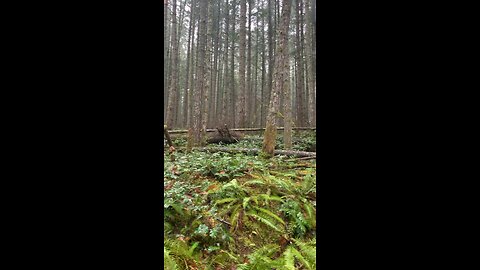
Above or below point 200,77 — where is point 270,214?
below

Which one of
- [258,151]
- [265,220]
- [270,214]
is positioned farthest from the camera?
[258,151]

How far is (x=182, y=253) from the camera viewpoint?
295 centimetres

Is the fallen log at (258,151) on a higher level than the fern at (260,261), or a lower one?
higher

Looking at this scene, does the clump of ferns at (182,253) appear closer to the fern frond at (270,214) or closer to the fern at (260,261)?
the fern at (260,261)

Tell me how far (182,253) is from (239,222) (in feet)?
3.58

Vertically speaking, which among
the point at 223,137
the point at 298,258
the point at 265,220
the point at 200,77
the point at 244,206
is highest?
the point at 200,77

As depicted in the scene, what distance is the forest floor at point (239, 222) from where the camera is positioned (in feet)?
9.98

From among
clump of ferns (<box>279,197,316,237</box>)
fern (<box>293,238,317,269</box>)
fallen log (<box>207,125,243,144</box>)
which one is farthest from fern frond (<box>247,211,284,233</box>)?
fallen log (<box>207,125,243,144</box>)

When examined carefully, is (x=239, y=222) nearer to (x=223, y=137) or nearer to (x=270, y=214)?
(x=270, y=214)

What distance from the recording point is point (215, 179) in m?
5.36

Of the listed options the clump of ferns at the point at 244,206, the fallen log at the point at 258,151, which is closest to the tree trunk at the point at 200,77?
the fallen log at the point at 258,151

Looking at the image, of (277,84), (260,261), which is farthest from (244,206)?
(277,84)
